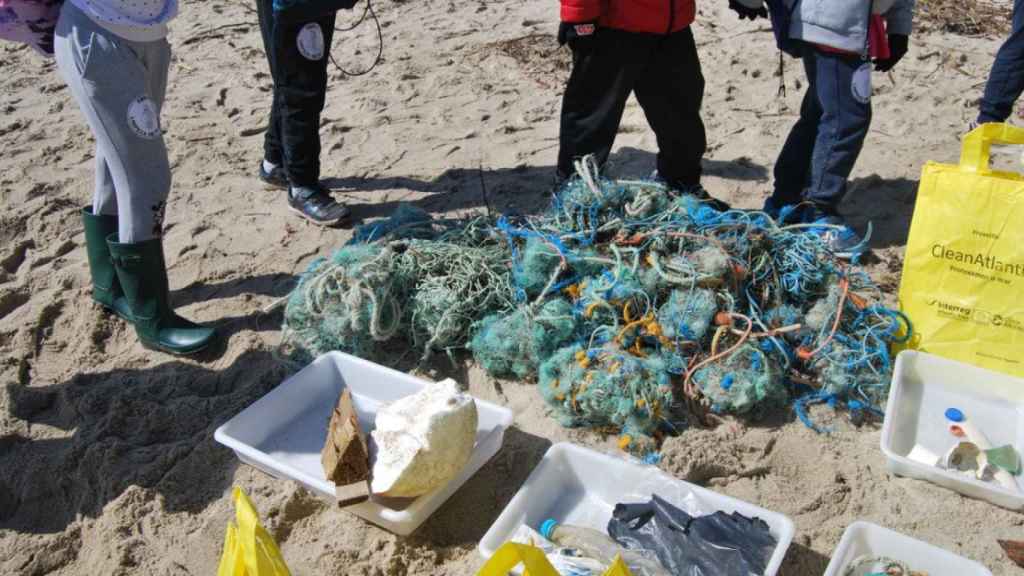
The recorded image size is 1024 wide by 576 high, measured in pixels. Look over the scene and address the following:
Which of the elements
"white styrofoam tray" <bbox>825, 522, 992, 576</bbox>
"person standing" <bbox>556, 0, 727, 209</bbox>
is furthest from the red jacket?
"white styrofoam tray" <bbox>825, 522, 992, 576</bbox>

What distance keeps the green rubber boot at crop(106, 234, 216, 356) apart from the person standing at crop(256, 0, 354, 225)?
0.98 m

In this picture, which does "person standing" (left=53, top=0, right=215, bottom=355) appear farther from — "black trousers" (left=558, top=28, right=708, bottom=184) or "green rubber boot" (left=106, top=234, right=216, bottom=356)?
"black trousers" (left=558, top=28, right=708, bottom=184)

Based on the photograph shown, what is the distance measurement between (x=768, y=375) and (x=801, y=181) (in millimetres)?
1411

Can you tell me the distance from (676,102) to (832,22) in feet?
2.29

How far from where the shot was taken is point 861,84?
3.26 m

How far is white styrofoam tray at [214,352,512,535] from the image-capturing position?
2270mm

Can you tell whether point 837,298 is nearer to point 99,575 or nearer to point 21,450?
point 99,575

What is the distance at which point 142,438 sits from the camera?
2672mm

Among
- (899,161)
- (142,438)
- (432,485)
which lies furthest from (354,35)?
(432,485)

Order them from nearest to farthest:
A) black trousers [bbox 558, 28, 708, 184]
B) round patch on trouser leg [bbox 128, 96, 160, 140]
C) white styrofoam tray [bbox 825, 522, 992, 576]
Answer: white styrofoam tray [bbox 825, 522, 992, 576] → round patch on trouser leg [bbox 128, 96, 160, 140] → black trousers [bbox 558, 28, 708, 184]

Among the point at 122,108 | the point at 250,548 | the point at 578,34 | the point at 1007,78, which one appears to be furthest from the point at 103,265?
the point at 1007,78

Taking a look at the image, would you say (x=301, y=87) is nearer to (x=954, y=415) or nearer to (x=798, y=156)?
(x=798, y=156)

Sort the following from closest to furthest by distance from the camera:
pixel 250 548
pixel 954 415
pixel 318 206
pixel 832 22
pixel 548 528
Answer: pixel 250 548 < pixel 548 528 < pixel 954 415 < pixel 832 22 < pixel 318 206

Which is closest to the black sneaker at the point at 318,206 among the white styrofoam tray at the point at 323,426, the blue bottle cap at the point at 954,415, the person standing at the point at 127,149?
the person standing at the point at 127,149
